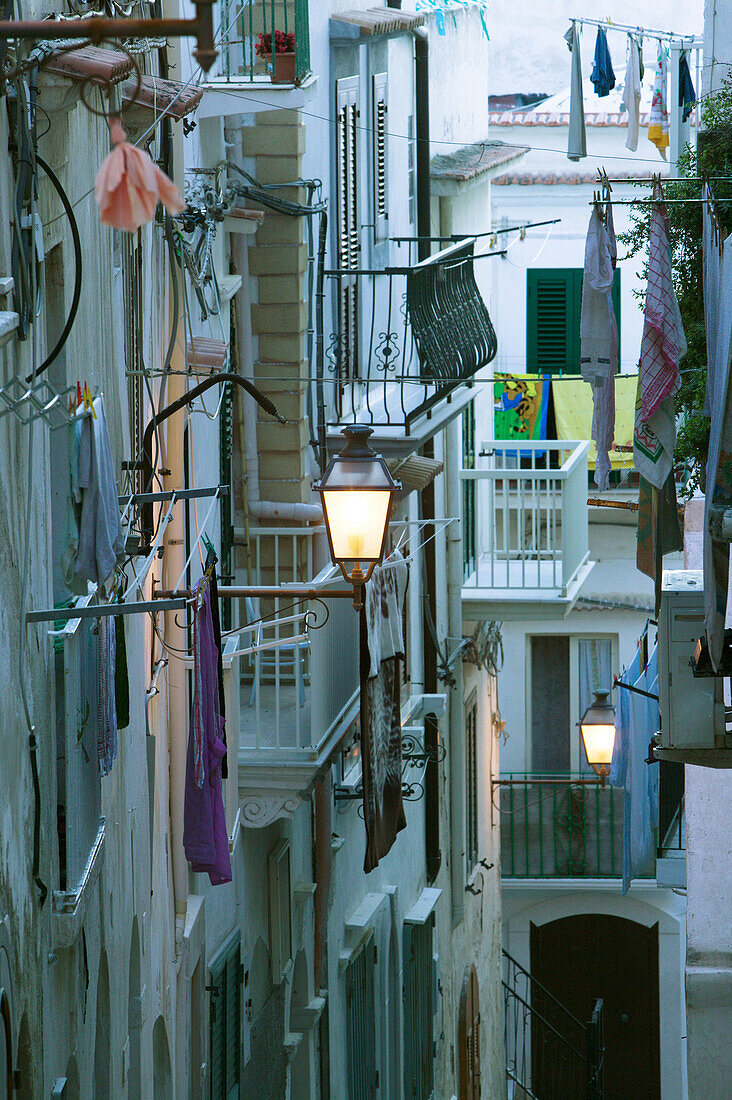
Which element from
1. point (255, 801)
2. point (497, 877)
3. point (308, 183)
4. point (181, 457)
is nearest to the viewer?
point (181, 457)

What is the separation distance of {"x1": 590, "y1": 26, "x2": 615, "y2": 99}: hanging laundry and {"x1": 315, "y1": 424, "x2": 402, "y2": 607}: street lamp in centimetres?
1347

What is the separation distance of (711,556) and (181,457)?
3.51 m

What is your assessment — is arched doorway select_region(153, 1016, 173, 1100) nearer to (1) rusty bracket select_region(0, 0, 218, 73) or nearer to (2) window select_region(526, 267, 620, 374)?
(1) rusty bracket select_region(0, 0, 218, 73)

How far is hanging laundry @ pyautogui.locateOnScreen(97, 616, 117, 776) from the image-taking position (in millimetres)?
8008

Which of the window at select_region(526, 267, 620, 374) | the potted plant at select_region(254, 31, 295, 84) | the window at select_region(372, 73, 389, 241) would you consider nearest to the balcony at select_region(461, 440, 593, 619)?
the window at select_region(372, 73, 389, 241)

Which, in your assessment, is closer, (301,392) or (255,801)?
(255,801)

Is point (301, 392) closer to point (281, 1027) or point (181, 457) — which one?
point (181, 457)

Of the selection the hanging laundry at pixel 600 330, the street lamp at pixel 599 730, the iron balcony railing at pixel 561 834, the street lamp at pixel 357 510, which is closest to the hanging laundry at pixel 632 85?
the street lamp at pixel 599 730

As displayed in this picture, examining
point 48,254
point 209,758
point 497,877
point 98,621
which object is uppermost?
point 48,254

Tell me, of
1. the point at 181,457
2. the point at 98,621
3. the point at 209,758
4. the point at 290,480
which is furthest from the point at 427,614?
the point at 98,621

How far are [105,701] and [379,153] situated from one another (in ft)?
33.9

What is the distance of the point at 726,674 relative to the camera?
10031mm

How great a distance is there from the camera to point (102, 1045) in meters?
8.81

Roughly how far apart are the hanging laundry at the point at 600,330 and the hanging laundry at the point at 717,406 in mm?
570
